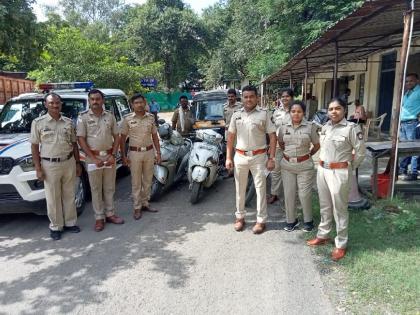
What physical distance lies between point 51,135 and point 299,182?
311cm

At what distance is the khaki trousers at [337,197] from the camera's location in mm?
4004

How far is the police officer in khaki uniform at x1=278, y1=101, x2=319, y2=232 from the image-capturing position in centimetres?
462

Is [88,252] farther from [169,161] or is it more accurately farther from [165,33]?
[165,33]

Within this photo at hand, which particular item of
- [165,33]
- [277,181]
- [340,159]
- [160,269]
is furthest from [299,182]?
[165,33]

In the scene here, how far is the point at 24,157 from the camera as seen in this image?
5000mm

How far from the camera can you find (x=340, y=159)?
4.02 metres

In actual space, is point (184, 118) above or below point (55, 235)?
above

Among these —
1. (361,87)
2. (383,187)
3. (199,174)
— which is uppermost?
(361,87)

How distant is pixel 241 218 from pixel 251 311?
1948 millimetres

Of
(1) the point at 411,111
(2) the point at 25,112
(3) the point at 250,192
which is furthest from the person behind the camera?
(1) the point at 411,111

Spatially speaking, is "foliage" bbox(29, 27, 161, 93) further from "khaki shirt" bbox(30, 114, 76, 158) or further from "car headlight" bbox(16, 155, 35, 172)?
"khaki shirt" bbox(30, 114, 76, 158)

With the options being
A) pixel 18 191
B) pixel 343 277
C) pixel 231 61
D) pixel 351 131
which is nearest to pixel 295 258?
pixel 343 277

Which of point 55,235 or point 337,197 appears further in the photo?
point 55,235

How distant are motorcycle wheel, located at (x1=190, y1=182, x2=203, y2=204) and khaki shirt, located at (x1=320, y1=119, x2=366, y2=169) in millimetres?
2515
